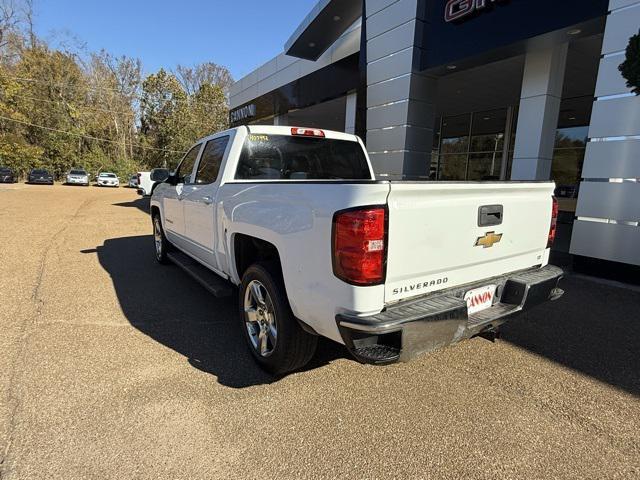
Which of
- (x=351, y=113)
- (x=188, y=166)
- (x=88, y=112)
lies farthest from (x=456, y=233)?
(x=88, y=112)

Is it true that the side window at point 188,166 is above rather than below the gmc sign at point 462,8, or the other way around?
below

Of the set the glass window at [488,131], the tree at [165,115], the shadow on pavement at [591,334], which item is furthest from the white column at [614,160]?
the tree at [165,115]

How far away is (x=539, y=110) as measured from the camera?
7.54m

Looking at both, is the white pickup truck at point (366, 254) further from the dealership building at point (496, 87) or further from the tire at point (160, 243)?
the dealership building at point (496, 87)

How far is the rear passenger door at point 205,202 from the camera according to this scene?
4031mm

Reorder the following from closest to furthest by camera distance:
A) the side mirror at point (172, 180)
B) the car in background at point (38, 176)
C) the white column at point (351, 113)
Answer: the side mirror at point (172, 180)
the white column at point (351, 113)
the car in background at point (38, 176)

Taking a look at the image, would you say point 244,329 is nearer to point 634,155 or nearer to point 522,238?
point 522,238

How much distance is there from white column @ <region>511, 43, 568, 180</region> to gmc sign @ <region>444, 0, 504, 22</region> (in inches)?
51.8

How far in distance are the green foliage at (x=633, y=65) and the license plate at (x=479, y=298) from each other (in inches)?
189

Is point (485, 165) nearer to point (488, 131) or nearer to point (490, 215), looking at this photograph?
point (488, 131)

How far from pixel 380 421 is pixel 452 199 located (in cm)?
153

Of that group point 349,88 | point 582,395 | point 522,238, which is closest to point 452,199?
point 522,238

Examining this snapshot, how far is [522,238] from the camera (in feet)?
10.1

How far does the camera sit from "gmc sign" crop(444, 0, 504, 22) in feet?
24.2
